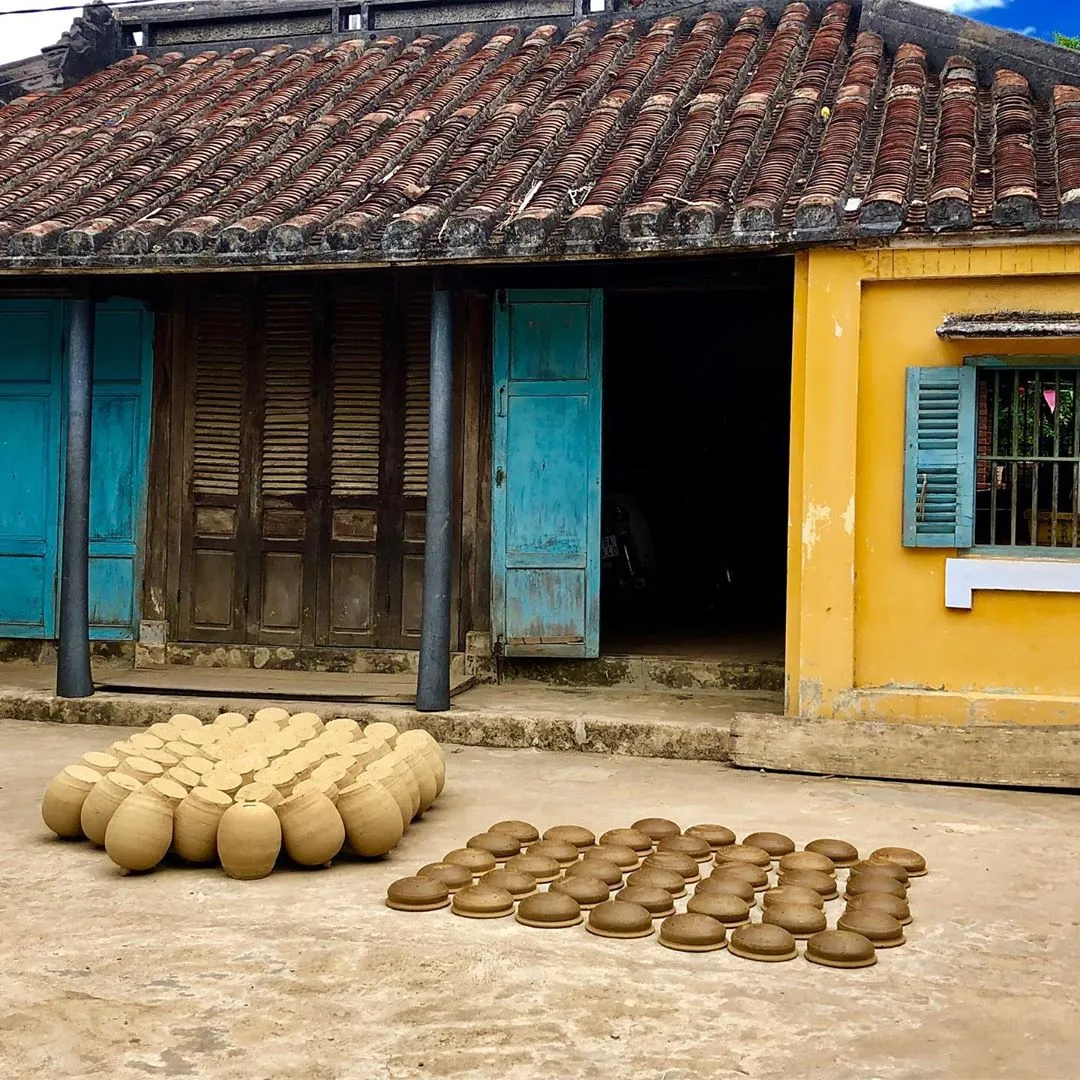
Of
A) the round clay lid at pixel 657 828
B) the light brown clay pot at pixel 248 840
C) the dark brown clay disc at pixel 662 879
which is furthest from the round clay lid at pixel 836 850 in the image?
the light brown clay pot at pixel 248 840

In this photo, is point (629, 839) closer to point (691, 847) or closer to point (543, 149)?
point (691, 847)

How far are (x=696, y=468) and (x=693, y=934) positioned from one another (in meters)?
9.62

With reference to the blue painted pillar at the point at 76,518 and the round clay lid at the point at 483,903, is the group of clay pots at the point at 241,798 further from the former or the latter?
the blue painted pillar at the point at 76,518

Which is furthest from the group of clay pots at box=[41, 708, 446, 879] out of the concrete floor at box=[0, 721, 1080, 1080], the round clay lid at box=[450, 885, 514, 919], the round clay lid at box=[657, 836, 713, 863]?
the round clay lid at box=[657, 836, 713, 863]

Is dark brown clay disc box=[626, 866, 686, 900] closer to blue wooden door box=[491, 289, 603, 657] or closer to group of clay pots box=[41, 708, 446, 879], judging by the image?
group of clay pots box=[41, 708, 446, 879]

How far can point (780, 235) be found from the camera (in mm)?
7438

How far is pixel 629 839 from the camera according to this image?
5797 millimetres

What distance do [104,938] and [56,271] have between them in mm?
5049

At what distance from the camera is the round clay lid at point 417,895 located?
16.5 ft

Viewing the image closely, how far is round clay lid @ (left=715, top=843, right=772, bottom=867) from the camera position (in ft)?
18.0

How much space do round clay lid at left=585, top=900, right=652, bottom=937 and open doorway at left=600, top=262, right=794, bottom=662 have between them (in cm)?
526

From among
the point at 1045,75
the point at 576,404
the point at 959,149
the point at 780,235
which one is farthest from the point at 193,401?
the point at 1045,75

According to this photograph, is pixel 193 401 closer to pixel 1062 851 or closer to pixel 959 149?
pixel 959 149

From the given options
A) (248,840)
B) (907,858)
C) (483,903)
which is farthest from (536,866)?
(907,858)
